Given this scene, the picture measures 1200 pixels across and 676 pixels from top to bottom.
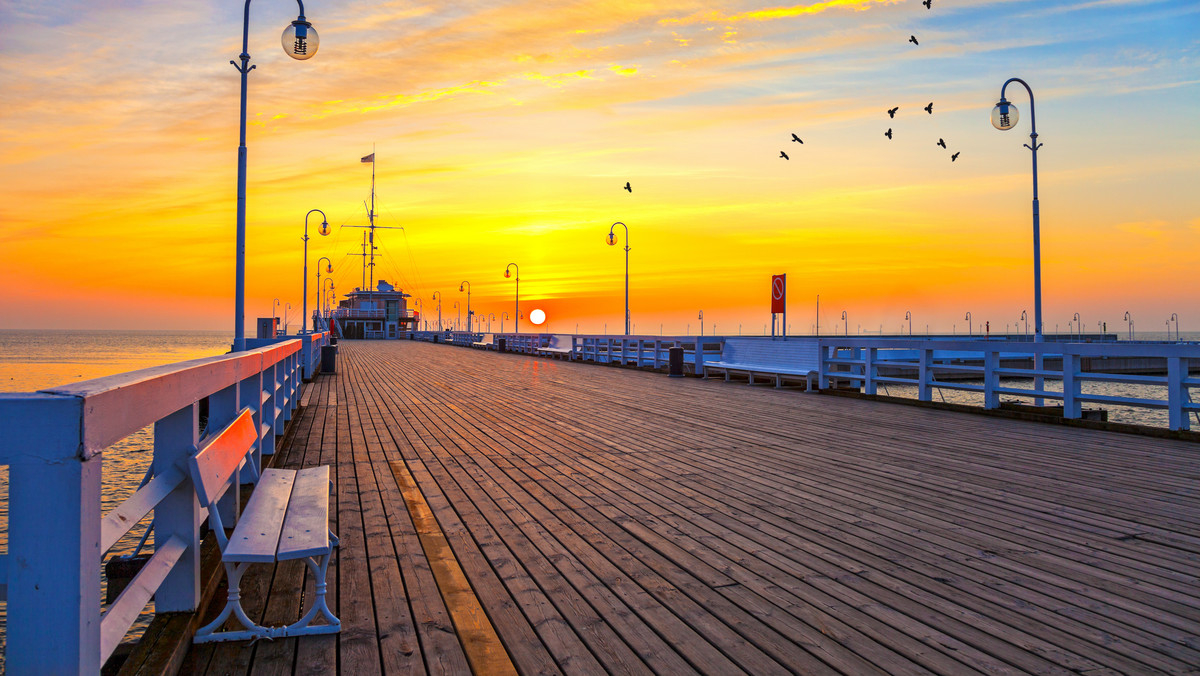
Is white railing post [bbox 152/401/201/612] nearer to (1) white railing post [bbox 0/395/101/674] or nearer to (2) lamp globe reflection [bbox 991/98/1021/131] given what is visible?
(1) white railing post [bbox 0/395/101/674]

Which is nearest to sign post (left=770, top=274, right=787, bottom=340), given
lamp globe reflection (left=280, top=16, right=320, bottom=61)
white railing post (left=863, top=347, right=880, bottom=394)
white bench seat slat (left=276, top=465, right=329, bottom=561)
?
white railing post (left=863, top=347, right=880, bottom=394)

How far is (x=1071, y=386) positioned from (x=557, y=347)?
24.8 metres

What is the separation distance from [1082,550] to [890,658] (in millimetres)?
2243

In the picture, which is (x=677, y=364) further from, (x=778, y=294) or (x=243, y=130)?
(x=243, y=130)

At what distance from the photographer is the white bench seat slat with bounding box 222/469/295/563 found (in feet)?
9.50

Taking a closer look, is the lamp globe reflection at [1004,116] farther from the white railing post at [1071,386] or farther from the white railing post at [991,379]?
the white railing post at [1071,386]

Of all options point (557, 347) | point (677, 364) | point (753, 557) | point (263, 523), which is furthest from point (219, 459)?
point (557, 347)

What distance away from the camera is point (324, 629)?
3.20 meters

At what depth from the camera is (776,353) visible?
16719mm

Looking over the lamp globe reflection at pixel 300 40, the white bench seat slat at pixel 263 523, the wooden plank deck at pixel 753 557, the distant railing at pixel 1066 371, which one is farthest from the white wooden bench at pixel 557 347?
the white bench seat slat at pixel 263 523

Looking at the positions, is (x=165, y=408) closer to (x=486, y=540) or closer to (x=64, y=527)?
(x=64, y=527)

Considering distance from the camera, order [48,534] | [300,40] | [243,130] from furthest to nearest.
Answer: [243,130], [300,40], [48,534]

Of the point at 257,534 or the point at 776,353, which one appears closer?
the point at 257,534

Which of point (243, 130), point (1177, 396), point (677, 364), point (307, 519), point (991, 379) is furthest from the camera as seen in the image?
point (677, 364)
